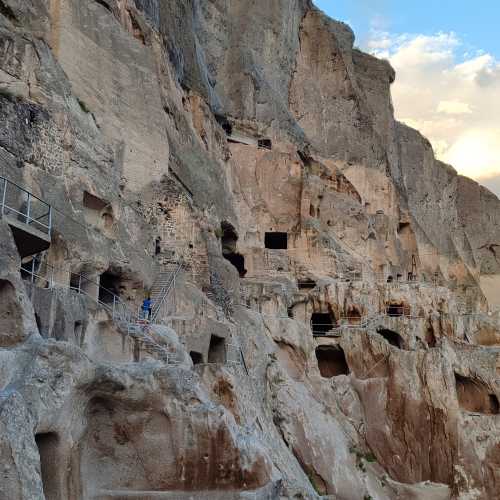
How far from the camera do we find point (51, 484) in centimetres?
779

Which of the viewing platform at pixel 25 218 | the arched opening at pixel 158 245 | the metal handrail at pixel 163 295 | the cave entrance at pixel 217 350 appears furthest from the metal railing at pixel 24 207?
the arched opening at pixel 158 245

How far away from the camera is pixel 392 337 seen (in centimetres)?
2500

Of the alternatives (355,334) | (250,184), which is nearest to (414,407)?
(355,334)

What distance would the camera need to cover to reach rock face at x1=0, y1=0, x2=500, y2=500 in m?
8.98

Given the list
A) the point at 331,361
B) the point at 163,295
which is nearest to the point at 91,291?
the point at 163,295

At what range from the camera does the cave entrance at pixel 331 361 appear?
2467 cm

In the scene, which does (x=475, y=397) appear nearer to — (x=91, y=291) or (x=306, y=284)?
(x=306, y=284)

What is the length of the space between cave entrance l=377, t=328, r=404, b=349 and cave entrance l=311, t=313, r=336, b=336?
180 centimetres

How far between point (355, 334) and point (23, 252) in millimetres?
14598

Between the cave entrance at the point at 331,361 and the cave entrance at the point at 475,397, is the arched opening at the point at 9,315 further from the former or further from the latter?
the cave entrance at the point at 475,397

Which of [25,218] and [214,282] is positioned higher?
[214,282]

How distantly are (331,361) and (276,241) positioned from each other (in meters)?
7.07

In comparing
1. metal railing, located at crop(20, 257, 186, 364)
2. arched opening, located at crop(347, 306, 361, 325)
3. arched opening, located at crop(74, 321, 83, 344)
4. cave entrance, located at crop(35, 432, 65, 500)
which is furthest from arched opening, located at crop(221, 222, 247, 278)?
cave entrance, located at crop(35, 432, 65, 500)

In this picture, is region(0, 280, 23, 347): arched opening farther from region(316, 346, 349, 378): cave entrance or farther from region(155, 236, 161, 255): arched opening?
region(316, 346, 349, 378): cave entrance
